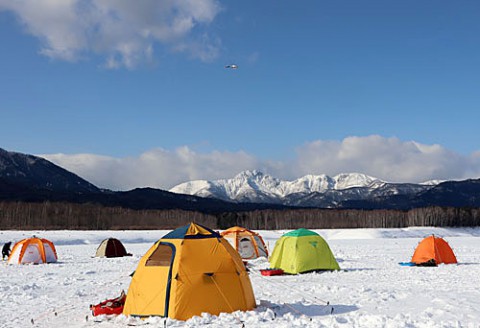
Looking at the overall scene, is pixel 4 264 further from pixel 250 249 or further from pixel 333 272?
pixel 333 272

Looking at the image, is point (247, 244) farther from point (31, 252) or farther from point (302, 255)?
point (31, 252)

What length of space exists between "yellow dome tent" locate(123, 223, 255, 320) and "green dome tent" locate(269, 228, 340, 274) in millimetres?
10570

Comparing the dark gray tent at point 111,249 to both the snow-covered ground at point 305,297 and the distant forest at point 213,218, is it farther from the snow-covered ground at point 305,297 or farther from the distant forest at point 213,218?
the distant forest at point 213,218

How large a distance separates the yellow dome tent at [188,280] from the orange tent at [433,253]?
1771cm

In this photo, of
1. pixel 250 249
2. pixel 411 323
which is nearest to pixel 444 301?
pixel 411 323

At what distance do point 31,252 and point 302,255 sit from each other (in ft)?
58.6

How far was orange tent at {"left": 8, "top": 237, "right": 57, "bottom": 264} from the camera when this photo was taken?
98.7 ft

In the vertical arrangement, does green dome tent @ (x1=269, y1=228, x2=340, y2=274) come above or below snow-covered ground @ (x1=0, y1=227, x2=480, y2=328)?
above

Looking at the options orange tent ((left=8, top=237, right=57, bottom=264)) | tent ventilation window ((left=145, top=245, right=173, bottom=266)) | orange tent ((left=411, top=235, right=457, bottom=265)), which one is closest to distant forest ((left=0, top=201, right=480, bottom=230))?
orange tent ((left=8, top=237, right=57, bottom=264))

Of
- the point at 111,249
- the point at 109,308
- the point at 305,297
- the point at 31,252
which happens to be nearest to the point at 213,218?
the point at 111,249

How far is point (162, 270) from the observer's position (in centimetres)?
1282

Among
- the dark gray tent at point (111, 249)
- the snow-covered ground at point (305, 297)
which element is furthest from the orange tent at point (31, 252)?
the dark gray tent at point (111, 249)

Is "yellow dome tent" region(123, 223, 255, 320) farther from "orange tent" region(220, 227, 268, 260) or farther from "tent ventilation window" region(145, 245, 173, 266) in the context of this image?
"orange tent" region(220, 227, 268, 260)

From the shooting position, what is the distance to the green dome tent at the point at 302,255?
934 inches
